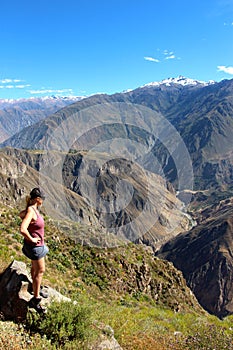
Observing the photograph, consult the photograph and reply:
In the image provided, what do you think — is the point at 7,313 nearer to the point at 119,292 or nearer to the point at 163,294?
the point at 119,292

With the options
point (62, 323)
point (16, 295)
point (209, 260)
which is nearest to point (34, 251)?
point (16, 295)

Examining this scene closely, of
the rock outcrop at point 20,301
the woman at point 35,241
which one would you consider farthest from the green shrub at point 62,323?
the woman at point 35,241

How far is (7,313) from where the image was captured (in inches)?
289

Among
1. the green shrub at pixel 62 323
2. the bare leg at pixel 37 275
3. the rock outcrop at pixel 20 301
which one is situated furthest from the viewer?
the bare leg at pixel 37 275

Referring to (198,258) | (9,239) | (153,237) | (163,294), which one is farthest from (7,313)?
(153,237)

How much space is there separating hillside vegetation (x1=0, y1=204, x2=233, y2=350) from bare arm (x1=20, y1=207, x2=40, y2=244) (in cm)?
168

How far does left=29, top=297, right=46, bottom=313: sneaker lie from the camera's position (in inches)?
277

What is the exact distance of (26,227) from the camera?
7.14 metres

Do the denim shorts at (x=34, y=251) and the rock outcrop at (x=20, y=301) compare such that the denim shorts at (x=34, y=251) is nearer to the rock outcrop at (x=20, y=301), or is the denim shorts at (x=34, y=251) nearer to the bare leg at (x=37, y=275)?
the bare leg at (x=37, y=275)

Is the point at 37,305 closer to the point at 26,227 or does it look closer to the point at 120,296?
the point at 26,227

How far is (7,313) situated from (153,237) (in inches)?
6247

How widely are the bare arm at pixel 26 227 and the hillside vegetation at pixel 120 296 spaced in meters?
1.68

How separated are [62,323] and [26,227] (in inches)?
83.2

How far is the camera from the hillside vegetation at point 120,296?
7461mm
